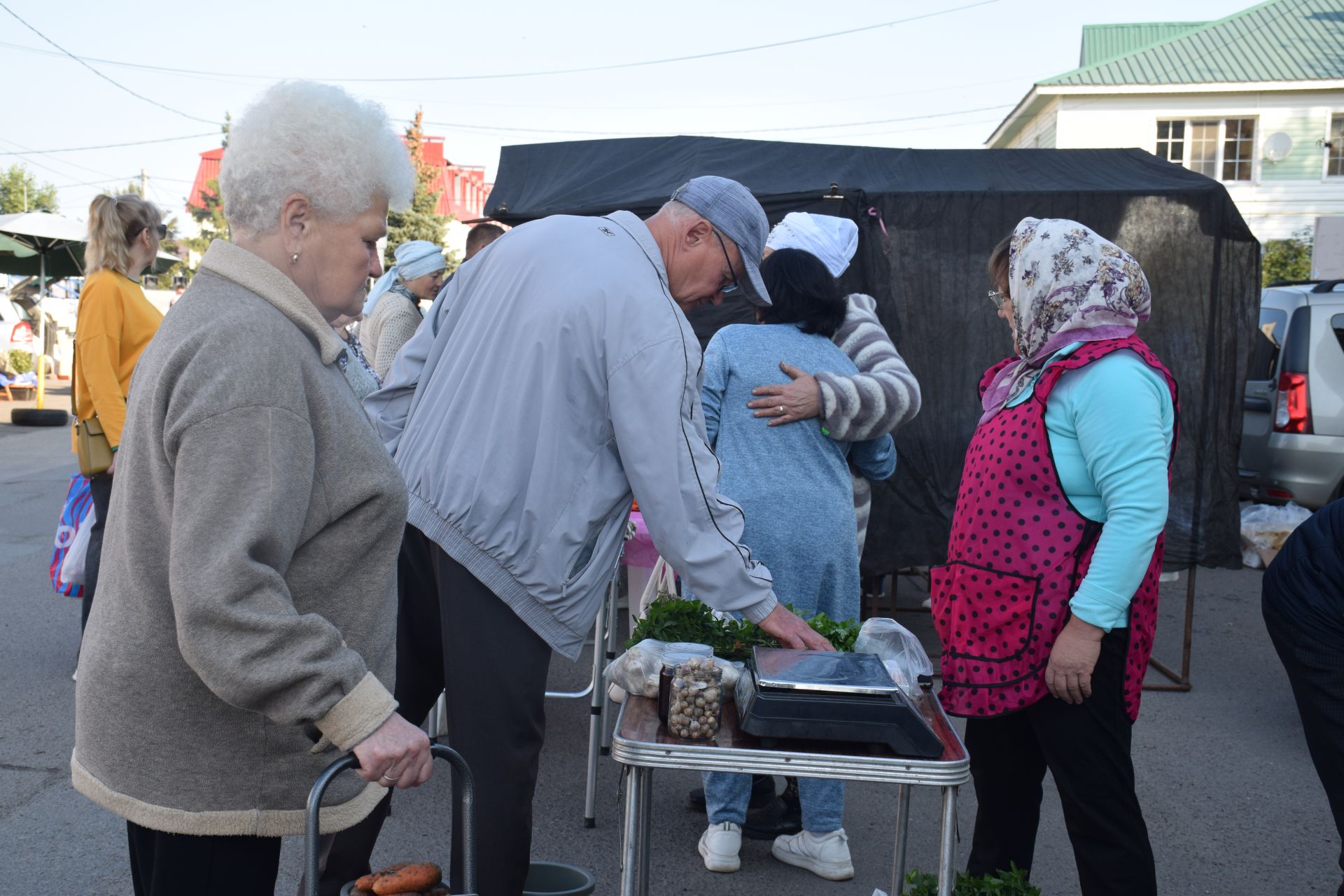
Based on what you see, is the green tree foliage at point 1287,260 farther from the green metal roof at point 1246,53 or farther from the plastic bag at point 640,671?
the plastic bag at point 640,671

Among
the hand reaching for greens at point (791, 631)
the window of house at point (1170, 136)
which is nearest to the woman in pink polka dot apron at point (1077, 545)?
the hand reaching for greens at point (791, 631)

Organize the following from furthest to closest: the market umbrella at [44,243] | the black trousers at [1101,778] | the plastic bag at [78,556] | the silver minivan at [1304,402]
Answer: the market umbrella at [44,243], the silver minivan at [1304,402], the plastic bag at [78,556], the black trousers at [1101,778]

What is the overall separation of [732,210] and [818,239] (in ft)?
3.12

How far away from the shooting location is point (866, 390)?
3355 millimetres

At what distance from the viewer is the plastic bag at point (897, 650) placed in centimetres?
232

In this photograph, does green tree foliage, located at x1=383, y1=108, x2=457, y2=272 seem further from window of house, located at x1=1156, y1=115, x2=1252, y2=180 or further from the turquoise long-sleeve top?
the turquoise long-sleeve top

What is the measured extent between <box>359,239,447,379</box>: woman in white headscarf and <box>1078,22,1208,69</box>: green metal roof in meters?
29.5

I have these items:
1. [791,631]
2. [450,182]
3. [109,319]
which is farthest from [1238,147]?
[450,182]

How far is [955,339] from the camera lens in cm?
542

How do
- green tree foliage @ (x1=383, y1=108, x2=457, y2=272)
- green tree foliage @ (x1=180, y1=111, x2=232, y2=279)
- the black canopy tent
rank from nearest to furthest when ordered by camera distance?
the black canopy tent, green tree foliage @ (x1=383, y1=108, x2=457, y2=272), green tree foliage @ (x1=180, y1=111, x2=232, y2=279)

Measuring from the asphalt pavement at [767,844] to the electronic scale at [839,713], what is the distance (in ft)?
2.14

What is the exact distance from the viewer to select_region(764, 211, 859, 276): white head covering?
11.2ft

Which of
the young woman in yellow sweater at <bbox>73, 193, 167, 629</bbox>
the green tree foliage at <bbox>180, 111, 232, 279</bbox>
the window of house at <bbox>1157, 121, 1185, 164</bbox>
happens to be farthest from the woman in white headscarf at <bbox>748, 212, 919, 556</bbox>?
the green tree foliage at <bbox>180, 111, 232, 279</bbox>

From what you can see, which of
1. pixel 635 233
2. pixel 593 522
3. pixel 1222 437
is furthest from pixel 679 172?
pixel 593 522
